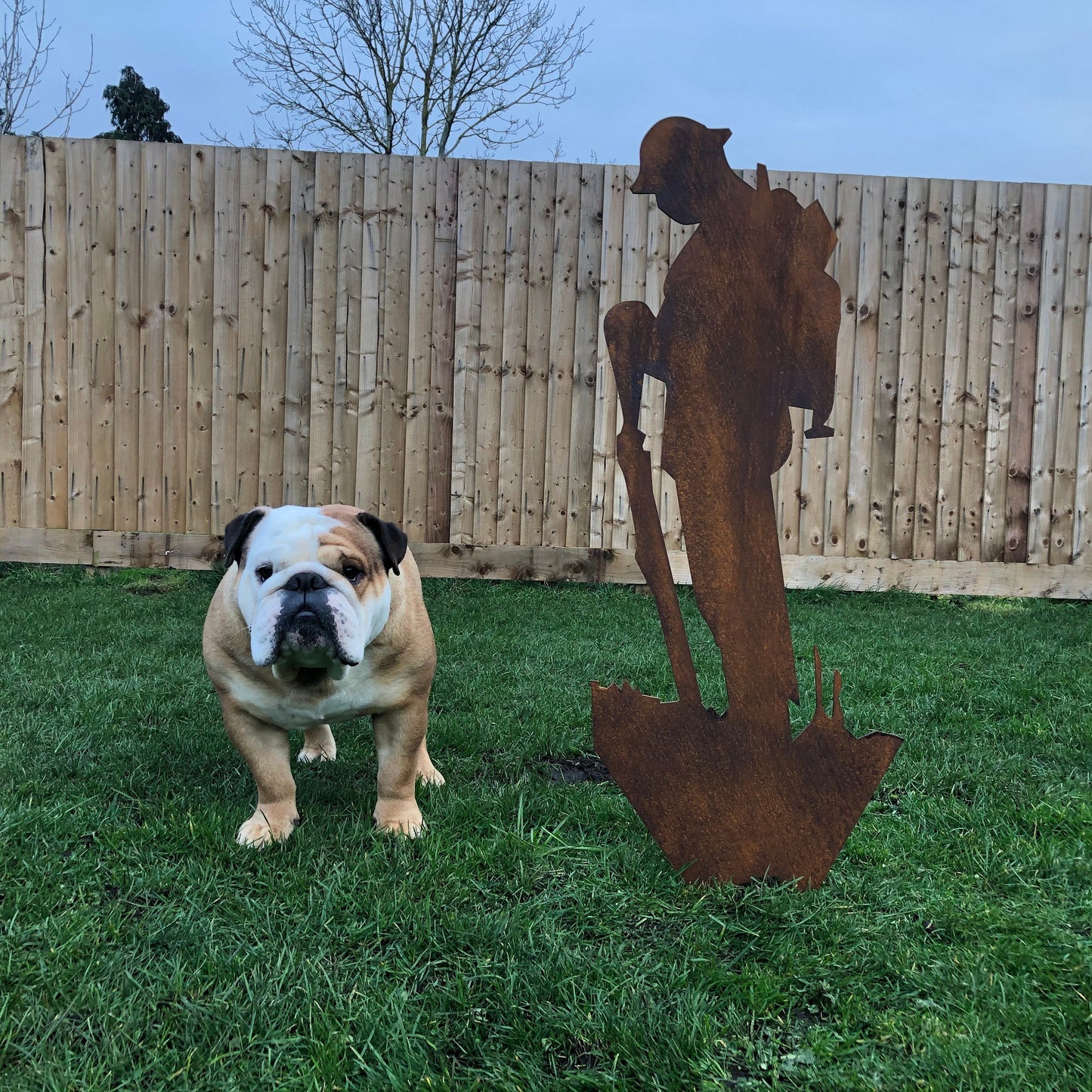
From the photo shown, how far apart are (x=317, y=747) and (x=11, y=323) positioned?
4472 millimetres

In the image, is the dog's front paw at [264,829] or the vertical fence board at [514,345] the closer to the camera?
the dog's front paw at [264,829]

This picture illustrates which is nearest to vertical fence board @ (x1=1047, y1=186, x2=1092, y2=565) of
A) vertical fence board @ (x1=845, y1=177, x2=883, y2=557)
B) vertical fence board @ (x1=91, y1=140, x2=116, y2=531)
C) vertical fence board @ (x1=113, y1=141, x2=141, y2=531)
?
vertical fence board @ (x1=845, y1=177, x2=883, y2=557)

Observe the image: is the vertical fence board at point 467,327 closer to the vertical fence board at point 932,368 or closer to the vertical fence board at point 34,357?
the vertical fence board at point 34,357

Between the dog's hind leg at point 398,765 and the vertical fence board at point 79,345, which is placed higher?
the vertical fence board at point 79,345

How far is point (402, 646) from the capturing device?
2377 millimetres

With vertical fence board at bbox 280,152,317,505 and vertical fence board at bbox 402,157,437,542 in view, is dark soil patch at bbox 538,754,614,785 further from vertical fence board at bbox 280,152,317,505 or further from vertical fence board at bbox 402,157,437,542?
vertical fence board at bbox 280,152,317,505

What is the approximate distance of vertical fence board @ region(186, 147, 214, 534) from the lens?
5.88 meters

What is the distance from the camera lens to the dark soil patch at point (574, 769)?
2875mm

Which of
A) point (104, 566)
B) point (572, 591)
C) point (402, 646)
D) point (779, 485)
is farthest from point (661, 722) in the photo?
point (104, 566)

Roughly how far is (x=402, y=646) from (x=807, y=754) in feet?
3.49

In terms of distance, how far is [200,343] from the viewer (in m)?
5.91

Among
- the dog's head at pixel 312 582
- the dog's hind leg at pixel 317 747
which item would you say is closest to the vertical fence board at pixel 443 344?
the dog's hind leg at pixel 317 747

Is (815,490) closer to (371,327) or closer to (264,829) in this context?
(371,327)

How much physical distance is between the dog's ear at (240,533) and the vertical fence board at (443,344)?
146 inches
